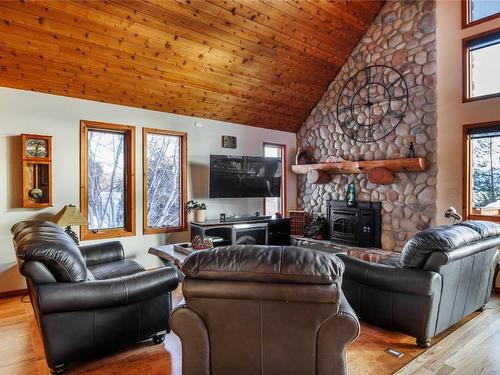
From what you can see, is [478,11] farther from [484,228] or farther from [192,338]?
[192,338]

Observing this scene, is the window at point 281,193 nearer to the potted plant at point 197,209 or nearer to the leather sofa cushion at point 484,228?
the potted plant at point 197,209

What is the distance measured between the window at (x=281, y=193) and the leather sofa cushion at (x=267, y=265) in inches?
186

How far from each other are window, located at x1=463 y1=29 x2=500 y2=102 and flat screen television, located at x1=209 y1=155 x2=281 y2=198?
2.99 meters

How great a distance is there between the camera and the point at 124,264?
3.41 metres

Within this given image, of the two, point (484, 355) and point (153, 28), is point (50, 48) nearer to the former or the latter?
point (153, 28)

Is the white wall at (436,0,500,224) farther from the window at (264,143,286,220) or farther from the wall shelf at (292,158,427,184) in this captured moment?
the window at (264,143,286,220)

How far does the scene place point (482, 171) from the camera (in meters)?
4.25

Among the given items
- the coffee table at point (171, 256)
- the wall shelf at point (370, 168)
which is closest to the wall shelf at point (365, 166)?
the wall shelf at point (370, 168)

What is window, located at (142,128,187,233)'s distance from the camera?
489 centimetres

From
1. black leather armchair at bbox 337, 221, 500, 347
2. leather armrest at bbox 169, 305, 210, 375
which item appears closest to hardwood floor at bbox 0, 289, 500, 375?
black leather armchair at bbox 337, 221, 500, 347

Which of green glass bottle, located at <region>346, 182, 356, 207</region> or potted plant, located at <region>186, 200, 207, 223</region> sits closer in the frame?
potted plant, located at <region>186, 200, 207, 223</region>

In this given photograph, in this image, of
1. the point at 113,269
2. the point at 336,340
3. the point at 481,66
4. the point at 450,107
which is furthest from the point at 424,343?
the point at 481,66

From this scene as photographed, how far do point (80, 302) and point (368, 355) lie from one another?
213 cm

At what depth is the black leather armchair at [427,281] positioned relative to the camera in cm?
249
